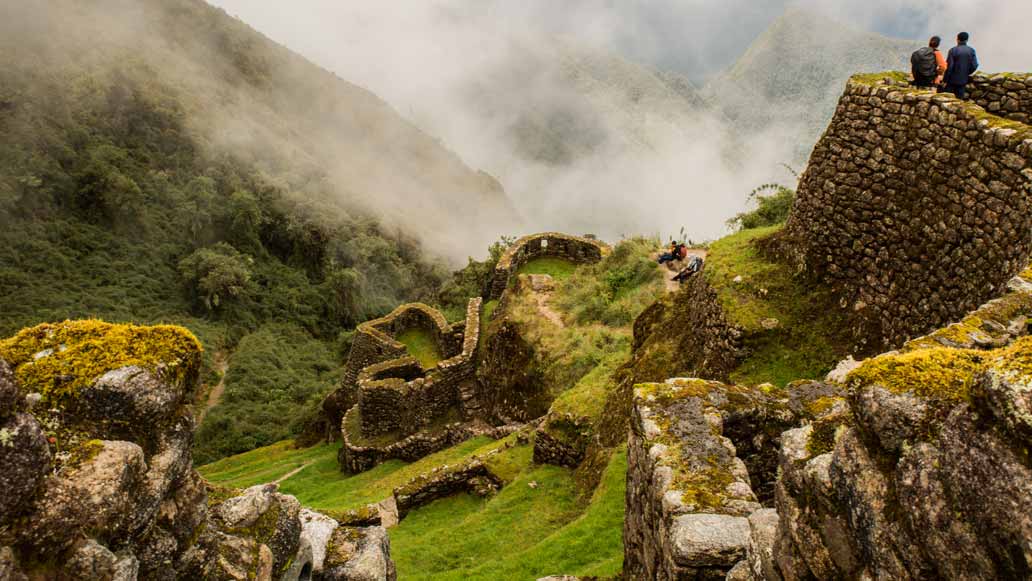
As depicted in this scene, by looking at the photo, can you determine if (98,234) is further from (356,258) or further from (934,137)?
(934,137)

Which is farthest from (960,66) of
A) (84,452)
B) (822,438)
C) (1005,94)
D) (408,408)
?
(408,408)

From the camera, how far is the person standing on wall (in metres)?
8.62

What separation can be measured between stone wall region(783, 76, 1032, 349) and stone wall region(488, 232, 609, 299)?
53.2 ft

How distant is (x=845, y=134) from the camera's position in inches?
362

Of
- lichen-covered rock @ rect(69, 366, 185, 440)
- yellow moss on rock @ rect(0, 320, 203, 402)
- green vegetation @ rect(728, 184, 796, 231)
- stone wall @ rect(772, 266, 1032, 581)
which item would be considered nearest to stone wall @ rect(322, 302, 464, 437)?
green vegetation @ rect(728, 184, 796, 231)

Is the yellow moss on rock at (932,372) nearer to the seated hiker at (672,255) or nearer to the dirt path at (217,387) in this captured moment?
the seated hiker at (672,255)

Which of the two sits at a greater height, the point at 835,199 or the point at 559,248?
the point at 559,248

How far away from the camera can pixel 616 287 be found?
20.7m

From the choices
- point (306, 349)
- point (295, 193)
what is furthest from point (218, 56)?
point (306, 349)

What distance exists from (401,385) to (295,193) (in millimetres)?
66377

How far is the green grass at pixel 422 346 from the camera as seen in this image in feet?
87.9

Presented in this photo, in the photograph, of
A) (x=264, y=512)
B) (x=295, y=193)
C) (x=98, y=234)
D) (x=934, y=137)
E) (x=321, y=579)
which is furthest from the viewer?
(x=295, y=193)

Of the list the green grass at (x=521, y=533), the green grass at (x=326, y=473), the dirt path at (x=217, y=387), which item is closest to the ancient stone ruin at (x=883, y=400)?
the green grass at (x=521, y=533)

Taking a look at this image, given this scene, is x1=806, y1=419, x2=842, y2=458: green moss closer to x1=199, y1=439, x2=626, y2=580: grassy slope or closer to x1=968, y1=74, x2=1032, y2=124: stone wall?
x1=199, y1=439, x2=626, y2=580: grassy slope
